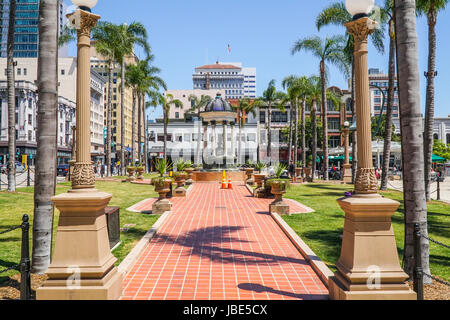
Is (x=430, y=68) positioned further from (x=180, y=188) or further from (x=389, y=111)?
(x=180, y=188)

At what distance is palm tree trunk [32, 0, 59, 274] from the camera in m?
6.54

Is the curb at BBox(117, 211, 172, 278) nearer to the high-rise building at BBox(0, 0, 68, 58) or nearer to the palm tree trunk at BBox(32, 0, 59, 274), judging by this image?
the palm tree trunk at BBox(32, 0, 59, 274)

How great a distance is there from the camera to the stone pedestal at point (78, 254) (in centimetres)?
478

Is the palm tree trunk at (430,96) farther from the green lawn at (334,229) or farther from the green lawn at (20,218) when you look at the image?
the green lawn at (20,218)

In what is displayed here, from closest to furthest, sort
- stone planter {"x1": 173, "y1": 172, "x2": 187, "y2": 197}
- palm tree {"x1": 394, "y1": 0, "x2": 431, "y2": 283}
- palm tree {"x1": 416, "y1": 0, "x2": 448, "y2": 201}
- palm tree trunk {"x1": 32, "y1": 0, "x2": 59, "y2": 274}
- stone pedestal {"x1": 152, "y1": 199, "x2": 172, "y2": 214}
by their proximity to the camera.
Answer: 1. palm tree {"x1": 394, "y1": 0, "x2": 431, "y2": 283}
2. palm tree trunk {"x1": 32, "y1": 0, "x2": 59, "y2": 274}
3. stone pedestal {"x1": 152, "y1": 199, "x2": 172, "y2": 214}
4. palm tree {"x1": 416, "y1": 0, "x2": 448, "y2": 201}
5. stone planter {"x1": 173, "y1": 172, "x2": 187, "y2": 197}

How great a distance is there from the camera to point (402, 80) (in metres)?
6.43

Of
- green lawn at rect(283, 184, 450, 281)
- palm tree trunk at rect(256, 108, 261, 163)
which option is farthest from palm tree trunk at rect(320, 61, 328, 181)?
palm tree trunk at rect(256, 108, 261, 163)

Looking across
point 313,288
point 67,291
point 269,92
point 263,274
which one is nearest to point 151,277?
point 67,291

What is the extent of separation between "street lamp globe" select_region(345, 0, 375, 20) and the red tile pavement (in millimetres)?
4601

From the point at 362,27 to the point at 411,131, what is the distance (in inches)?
89.8
